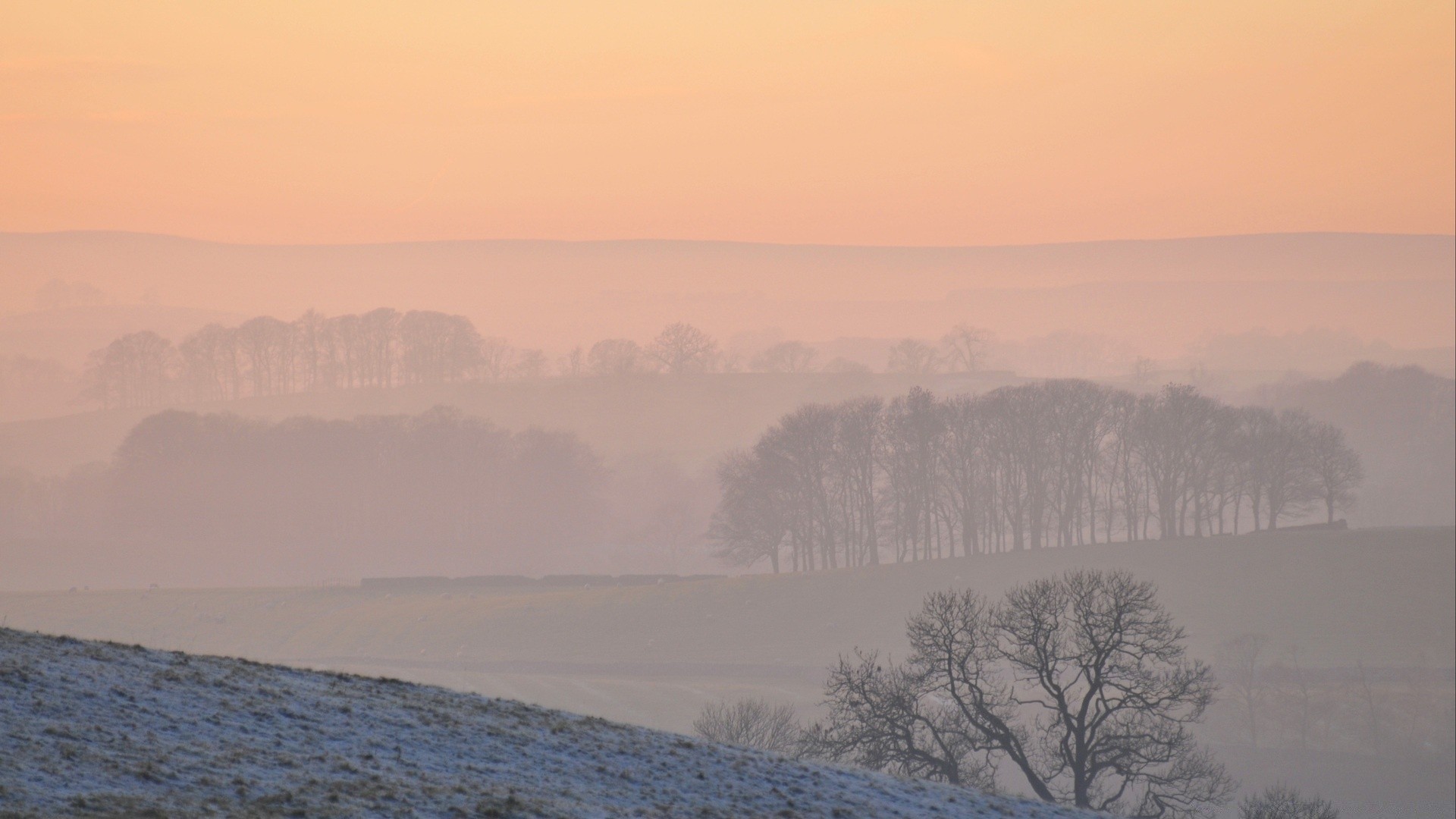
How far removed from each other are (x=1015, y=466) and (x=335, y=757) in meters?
98.9

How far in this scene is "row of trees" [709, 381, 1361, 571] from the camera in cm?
10438

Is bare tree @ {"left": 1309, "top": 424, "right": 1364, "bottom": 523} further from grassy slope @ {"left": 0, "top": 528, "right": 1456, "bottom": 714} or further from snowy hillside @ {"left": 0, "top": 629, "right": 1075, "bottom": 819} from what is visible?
snowy hillside @ {"left": 0, "top": 629, "right": 1075, "bottom": 819}

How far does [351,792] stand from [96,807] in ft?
10.7

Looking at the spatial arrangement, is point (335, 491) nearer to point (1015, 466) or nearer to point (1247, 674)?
point (1015, 466)

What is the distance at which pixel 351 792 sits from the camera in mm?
16734

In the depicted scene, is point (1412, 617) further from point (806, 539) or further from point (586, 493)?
point (586, 493)

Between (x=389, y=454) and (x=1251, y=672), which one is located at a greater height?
(x=389, y=454)

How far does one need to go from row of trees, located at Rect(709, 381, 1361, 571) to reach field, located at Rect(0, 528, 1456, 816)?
32.6ft

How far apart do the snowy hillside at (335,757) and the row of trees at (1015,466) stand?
279 feet

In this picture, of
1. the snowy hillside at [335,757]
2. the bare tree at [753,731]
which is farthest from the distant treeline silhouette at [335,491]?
the snowy hillside at [335,757]

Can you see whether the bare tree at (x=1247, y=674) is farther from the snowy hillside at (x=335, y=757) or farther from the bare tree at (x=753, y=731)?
the snowy hillside at (x=335, y=757)

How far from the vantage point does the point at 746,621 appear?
295 ft

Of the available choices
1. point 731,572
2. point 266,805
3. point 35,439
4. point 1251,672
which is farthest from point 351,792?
point 35,439

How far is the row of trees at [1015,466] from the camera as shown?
104m
